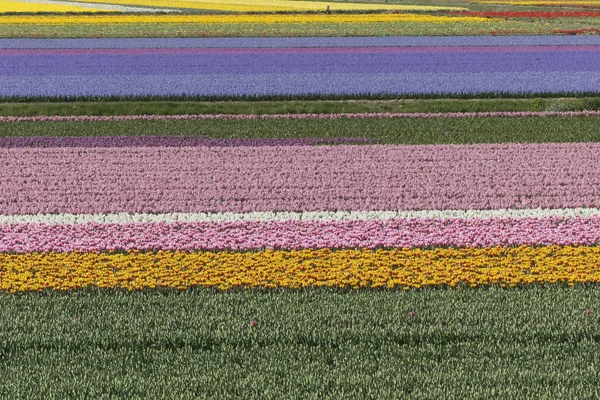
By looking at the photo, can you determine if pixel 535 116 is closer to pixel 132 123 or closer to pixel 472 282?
pixel 132 123

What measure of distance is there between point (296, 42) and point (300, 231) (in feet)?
103

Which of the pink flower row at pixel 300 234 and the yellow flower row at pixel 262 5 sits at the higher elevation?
the pink flower row at pixel 300 234

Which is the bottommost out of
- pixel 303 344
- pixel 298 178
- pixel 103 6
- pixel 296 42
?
pixel 103 6

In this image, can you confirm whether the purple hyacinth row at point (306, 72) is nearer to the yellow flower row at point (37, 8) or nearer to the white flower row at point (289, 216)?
the white flower row at point (289, 216)

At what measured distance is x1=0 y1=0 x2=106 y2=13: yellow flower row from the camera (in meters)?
65.6

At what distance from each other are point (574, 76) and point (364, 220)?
752 inches

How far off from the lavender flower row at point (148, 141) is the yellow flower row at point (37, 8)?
1698 inches

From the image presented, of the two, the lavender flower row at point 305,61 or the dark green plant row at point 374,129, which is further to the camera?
the lavender flower row at point 305,61

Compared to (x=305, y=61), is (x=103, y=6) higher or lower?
lower

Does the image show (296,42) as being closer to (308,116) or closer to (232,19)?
(232,19)

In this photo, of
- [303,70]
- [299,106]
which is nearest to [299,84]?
[299,106]

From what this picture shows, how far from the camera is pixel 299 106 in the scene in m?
28.2

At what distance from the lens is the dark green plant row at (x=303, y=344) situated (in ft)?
31.0

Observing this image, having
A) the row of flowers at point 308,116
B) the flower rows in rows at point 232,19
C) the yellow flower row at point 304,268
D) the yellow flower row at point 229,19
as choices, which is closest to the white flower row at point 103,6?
the flower rows in rows at point 232,19
